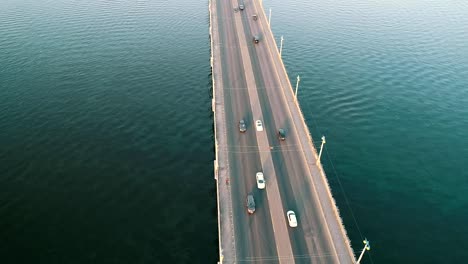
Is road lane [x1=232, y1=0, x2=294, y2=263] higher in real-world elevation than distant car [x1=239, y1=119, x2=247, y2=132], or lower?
lower

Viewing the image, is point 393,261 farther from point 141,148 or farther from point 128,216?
point 141,148

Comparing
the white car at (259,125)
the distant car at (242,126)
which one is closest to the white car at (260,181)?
the distant car at (242,126)

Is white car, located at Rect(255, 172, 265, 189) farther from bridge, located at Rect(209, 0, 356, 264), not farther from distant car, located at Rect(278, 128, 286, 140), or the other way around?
distant car, located at Rect(278, 128, 286, 140)

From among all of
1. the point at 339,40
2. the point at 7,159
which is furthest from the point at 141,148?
the point at 339,40

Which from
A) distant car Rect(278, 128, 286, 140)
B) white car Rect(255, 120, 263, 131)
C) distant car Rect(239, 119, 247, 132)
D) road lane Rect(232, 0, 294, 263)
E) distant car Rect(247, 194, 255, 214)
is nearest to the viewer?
road lane Rect(232, 0, 294, 263)

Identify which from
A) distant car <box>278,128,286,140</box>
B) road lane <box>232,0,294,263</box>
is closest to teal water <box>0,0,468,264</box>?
road lane <box>232,0,294,263</box>
